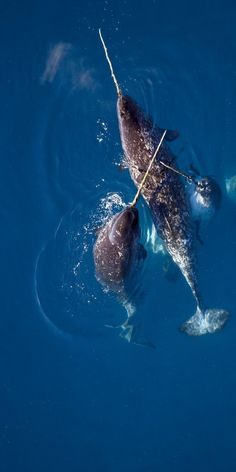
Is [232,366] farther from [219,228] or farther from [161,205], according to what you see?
[161,205]

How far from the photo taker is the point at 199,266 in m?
9.66

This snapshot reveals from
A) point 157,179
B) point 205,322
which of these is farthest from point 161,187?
point 205,322

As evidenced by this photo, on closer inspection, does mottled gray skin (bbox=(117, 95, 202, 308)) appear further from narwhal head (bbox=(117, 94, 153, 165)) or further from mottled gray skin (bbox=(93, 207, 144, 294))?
mottled gray skin (bbox=(93, 207, 144, 294))

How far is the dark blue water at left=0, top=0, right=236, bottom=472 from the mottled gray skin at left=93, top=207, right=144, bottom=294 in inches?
28.9

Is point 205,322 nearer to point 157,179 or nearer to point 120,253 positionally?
point 120,253

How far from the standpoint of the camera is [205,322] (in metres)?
9.27

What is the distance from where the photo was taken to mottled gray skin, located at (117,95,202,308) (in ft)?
26.4

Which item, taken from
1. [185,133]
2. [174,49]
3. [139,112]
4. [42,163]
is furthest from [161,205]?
[174,49]

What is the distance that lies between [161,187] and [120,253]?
128 centimetres

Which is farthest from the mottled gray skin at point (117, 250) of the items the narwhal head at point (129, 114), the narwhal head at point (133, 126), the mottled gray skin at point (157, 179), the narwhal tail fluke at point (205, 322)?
the narwhal head at point (129, 114)

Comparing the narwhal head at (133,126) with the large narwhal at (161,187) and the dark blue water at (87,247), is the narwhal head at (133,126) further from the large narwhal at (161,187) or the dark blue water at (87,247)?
the dark blue water at (87,247)

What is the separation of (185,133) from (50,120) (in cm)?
256

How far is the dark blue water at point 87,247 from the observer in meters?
9.59

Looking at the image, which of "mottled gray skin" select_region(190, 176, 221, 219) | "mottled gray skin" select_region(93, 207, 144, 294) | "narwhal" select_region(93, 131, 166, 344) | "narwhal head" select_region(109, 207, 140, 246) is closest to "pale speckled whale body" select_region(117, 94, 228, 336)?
"mottled gray skin" select_region(190, 176, 221, 219)
